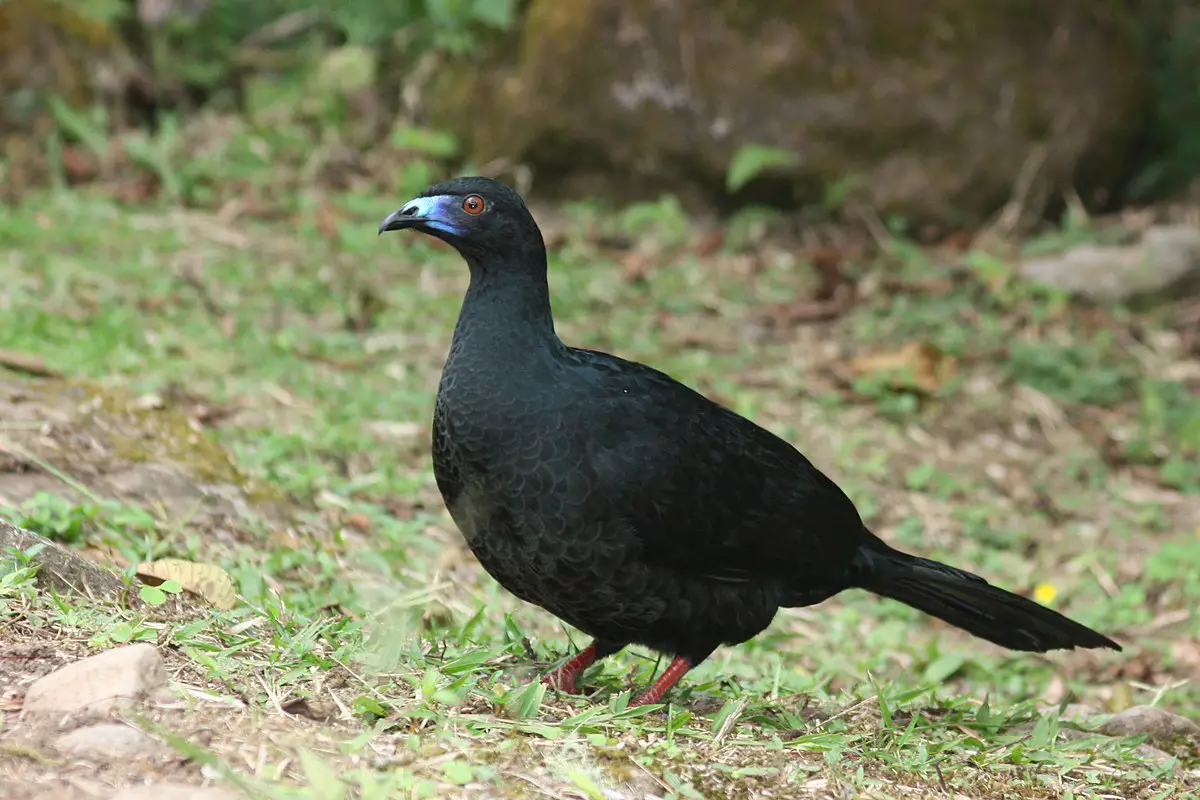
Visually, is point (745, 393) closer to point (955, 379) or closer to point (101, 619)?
point (955, 379)

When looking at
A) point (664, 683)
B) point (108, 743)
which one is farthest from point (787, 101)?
point (108, 743)

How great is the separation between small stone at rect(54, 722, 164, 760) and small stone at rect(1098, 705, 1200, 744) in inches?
102

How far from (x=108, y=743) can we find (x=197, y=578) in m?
1.17

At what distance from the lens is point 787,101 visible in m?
9.04

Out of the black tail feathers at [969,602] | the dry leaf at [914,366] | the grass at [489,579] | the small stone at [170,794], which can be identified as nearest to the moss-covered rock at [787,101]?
the grass at [489,579]

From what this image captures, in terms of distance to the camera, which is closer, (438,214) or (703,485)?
(703,485)

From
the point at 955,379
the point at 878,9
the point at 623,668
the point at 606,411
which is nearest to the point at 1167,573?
the point at 955,379

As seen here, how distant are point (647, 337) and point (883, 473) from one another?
61.3 inches

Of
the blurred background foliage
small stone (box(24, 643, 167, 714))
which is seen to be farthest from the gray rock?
small stone (box(24, 643, 167, 714))

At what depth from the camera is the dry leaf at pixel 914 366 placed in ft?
23.4

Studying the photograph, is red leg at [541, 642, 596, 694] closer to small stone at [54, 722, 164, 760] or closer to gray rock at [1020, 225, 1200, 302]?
small stone at [54, 722, 164, 760]

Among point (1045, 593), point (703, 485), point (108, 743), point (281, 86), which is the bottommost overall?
point (1045, 593)

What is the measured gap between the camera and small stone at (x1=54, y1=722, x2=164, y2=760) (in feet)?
8.42

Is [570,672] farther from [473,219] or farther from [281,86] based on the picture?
[281,86]
